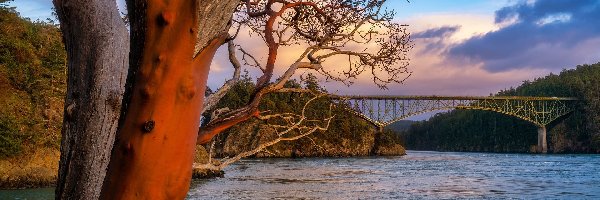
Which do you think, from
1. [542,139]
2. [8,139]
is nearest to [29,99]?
[8,139]

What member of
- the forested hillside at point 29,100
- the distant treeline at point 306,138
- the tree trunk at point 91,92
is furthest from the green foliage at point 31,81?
the distant treeline at point 306,138

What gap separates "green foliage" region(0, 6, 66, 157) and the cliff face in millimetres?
51292

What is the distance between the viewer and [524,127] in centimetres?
13388

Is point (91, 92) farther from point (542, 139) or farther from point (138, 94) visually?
point (542, 139)

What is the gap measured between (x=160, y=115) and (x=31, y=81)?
3510 centimetres

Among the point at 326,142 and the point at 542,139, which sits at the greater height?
the point at 542,139

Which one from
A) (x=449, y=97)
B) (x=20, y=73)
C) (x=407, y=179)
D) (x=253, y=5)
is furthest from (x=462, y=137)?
(x=253, y=5)

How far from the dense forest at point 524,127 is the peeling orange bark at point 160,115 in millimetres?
120772

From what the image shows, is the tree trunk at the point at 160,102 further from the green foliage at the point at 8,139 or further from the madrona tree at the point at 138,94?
the green foliage at the point at 8,139

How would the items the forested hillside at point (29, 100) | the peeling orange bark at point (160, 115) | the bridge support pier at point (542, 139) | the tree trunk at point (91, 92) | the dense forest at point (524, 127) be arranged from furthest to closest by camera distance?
the dense forest at point (524, 127), the bridge support pier at point (542, 139), the forested hillside at point (29, 100), the tree trunk at point (91, 92), the peeling orange bark at point (160, 115)

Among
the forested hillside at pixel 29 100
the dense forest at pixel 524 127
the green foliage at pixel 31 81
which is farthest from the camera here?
the dense forest at pixel 524 127

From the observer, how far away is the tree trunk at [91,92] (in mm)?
3270

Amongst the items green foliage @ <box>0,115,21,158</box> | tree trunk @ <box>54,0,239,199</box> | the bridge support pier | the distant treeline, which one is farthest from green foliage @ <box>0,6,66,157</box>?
the bridge support pier

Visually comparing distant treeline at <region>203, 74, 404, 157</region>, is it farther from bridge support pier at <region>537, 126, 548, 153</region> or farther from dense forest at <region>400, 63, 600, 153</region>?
dense forest at <region>400, 63, 600, 153</region>
